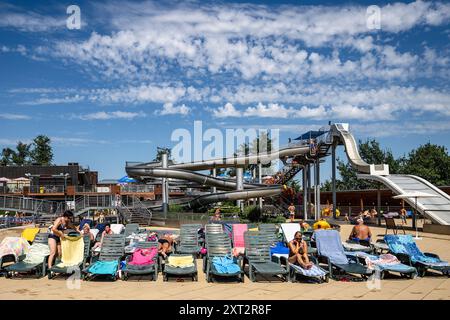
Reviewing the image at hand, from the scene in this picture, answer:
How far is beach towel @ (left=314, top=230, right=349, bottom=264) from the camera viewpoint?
11.2 metres

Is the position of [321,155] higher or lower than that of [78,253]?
higher

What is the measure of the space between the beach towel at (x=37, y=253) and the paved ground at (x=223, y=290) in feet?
2.67

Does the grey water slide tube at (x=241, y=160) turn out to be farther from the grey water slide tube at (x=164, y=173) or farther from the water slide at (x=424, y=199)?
the water slide at (x=424, y=199)

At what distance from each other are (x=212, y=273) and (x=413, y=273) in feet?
15.3

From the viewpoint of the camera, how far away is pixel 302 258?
10625mm

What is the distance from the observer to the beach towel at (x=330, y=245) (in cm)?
1125

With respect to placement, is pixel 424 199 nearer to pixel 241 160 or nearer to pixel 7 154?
pixel 241 160

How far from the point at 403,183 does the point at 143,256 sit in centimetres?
→ 2131

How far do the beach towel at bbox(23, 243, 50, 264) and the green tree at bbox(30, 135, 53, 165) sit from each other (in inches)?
3015

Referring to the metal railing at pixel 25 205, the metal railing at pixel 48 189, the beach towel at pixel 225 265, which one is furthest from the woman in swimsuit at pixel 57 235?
the metal railing at pixel 48 189

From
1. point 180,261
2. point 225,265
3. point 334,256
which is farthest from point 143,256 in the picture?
point 334,256
